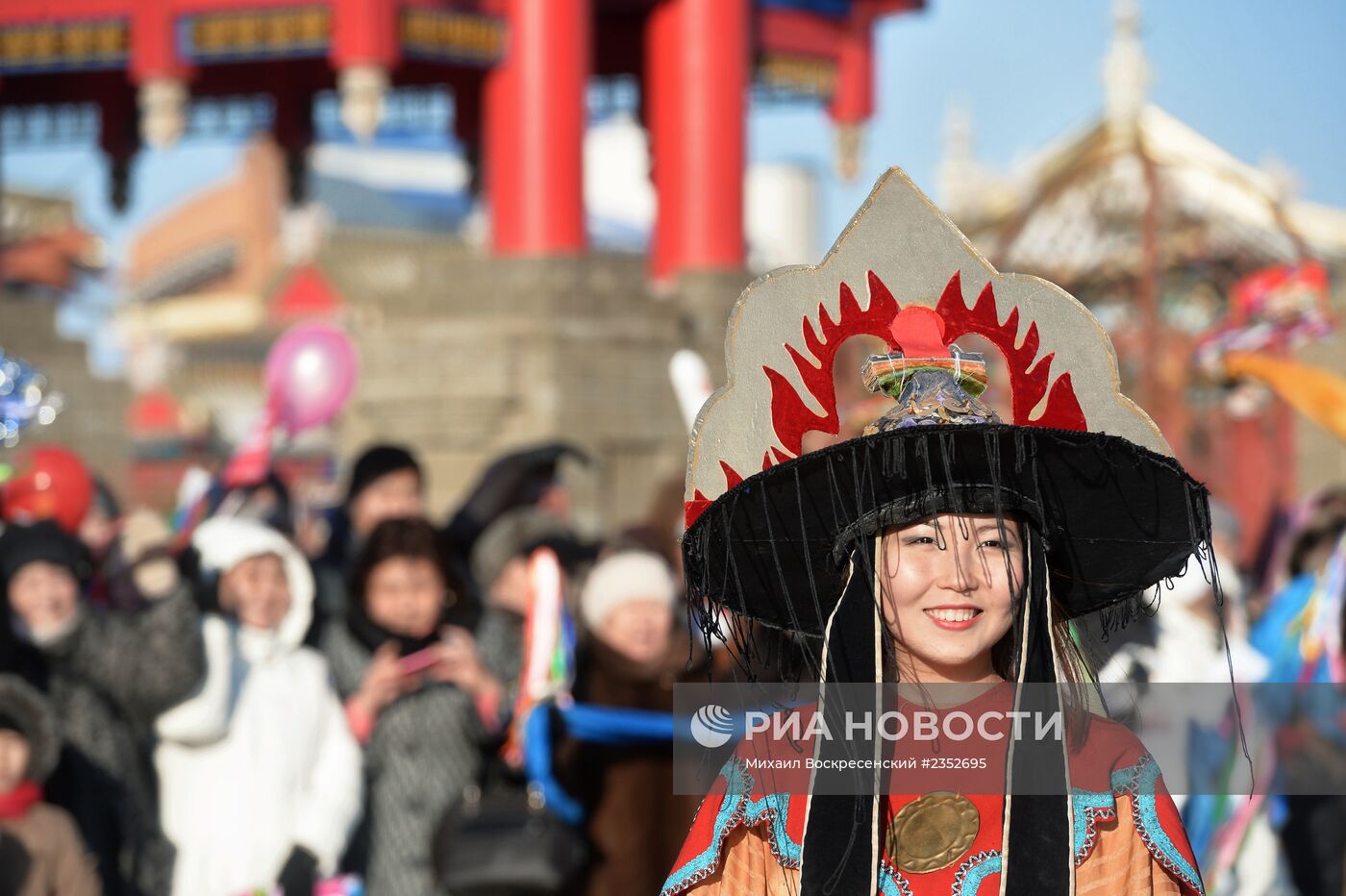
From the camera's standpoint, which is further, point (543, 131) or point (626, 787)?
point (543, 131)

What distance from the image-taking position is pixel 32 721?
4855mm

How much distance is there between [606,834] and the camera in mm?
5520

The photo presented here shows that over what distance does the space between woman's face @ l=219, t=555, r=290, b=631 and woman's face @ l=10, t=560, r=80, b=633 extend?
464 mm

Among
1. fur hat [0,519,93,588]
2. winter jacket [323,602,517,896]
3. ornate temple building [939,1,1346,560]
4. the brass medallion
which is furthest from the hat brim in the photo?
ornate temple building [939,1,1346,560]

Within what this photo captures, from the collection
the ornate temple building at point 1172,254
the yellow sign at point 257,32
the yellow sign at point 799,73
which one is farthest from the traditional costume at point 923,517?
the yellow sign at point 799,73

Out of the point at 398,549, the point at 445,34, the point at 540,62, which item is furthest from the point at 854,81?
the point at 398,549

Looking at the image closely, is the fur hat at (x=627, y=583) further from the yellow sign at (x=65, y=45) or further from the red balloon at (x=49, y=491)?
the yellow sign at (x=65, y=45)

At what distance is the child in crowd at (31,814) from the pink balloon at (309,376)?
11.4 feet

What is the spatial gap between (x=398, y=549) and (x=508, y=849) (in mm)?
925

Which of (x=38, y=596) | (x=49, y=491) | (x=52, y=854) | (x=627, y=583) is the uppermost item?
(x=49, y=491)

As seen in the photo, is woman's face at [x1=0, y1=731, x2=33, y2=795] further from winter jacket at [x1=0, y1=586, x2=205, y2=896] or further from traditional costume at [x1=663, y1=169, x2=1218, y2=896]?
traditional costume at [x1=663, y1=169, x2=1218, y2=896]

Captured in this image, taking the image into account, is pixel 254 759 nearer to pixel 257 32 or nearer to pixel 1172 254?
pixel 257 32

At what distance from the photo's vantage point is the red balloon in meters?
6.27

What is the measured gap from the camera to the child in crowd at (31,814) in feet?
15.8
